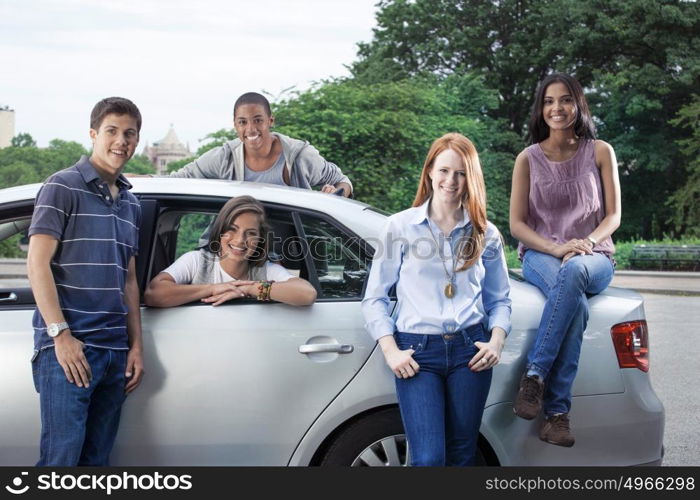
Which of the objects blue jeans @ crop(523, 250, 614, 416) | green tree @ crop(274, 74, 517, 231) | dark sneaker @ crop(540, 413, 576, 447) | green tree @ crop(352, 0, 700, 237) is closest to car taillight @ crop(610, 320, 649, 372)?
blue jeans @ crop(523, 250, 614, 416)

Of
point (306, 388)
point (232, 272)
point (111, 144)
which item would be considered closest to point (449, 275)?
point (306, 388)

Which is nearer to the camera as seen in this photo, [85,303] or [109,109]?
[85,303]

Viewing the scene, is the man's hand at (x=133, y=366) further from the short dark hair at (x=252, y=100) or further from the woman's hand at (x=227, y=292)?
the short dark hair at (x=252, y=100)

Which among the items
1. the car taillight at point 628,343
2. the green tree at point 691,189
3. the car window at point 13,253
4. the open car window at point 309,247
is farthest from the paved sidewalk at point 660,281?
the open car window at point 309,247

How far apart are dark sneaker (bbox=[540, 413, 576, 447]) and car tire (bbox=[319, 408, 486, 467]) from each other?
538mm

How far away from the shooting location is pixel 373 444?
10.7ft

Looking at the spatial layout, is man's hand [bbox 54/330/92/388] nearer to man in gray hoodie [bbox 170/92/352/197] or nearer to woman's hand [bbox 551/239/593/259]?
man in gray hoodie [bbox 170/92/352/197]

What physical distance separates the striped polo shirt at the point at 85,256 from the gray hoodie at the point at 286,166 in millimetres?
1313

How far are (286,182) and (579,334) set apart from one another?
1877 mm

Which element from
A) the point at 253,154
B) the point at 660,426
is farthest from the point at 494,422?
the point at 253,154

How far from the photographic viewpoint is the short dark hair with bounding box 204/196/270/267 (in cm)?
336

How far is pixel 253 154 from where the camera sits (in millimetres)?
4543

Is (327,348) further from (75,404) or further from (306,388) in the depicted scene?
(75,404)

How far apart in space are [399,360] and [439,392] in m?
0.18
